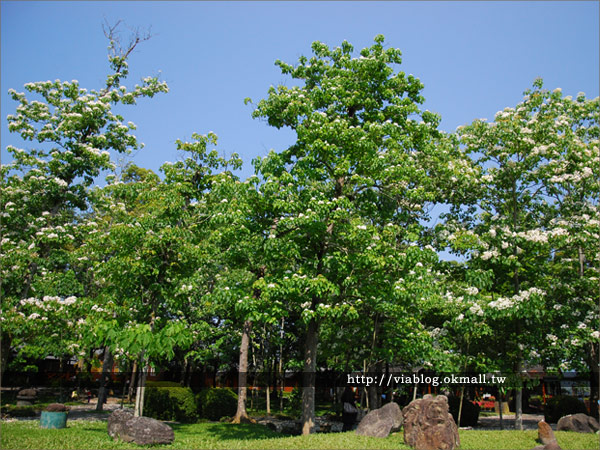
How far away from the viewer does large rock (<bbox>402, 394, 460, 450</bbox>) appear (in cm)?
1057

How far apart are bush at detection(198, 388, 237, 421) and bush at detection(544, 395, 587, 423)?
1532 centimetres

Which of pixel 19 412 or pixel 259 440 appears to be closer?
pixel 259 440

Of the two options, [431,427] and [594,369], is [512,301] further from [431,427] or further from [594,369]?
[431,427]

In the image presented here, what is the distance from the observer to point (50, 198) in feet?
54.2

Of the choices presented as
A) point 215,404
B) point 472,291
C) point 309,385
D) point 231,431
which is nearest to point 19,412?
point 215,404

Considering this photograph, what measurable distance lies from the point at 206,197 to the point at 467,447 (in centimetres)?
1087

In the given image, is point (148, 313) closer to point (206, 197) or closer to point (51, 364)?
point (206, 197)

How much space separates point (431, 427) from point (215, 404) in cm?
1171

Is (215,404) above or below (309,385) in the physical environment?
below

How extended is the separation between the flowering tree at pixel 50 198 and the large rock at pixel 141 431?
412cm

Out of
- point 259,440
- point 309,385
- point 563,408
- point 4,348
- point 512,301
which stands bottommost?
point 563,408

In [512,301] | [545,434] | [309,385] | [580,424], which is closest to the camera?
[545,434]

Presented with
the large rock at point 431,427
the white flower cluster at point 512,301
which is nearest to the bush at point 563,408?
the white flower cluster at point 512,301

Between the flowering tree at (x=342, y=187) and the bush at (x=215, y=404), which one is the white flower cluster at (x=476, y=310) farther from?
the bush at (x=215, y=404)
